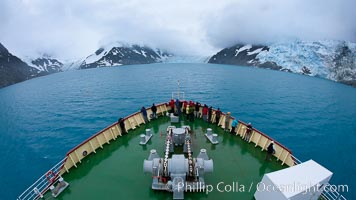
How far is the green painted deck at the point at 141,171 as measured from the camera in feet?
27.1

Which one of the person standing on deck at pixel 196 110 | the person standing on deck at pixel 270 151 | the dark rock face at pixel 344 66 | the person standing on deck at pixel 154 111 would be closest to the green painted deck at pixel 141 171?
the person standing on deck at pixel 270 151

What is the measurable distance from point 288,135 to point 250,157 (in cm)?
1533

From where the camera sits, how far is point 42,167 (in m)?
17.1

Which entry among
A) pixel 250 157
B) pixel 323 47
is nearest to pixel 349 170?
pixel 250 157

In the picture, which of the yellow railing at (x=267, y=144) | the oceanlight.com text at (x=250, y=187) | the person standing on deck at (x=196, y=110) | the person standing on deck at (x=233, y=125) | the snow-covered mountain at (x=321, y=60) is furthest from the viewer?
the snow-covered mountain at (x=321, y=60)

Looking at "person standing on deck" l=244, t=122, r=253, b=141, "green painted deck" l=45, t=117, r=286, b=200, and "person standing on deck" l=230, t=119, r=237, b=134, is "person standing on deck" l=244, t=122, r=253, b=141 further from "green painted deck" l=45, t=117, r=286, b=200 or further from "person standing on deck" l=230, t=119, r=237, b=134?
"person standing on deck" l=230, t=119, r=237, b=134

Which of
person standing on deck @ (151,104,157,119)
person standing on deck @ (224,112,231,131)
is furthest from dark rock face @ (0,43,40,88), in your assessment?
person standing on deck @ (224,112,231,131)

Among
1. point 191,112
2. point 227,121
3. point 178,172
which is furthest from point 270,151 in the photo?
point 191,112

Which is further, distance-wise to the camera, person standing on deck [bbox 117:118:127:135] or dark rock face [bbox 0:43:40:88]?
dark rock face [bbox 0:43:40:88]

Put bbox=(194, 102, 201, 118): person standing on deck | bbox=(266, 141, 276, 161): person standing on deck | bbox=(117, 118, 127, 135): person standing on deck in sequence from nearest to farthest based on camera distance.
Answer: bbox=(266, 141, 276, 161): person standing on deck, bbox=(117, 118, 127, 135): person standing on deck, bbox=(194, 102, 201, 118): person standing on deck

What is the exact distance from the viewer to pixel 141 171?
9742 millimetres

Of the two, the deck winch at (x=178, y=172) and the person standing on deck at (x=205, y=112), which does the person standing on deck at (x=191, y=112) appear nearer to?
the person standing on deck at (x=205, y=112)

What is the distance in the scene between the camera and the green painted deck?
8.27 metres

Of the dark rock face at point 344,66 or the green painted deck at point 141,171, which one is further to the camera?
the dark rock face at point 344,66
